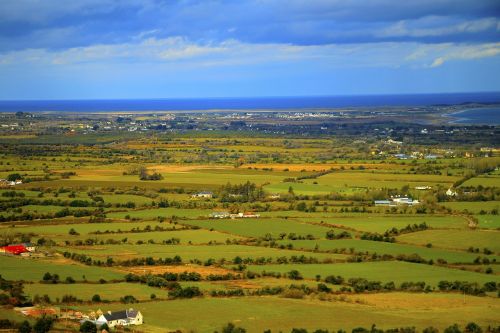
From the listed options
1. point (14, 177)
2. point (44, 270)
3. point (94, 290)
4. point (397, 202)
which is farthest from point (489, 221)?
point (14, 177)

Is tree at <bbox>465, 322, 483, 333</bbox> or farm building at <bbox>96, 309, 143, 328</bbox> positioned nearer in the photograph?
tree at <bbox>465, 322, 483, 333</bbox>

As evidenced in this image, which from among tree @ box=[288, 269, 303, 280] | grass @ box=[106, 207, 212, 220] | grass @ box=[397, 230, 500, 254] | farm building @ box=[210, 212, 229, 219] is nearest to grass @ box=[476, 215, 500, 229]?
grass @ box=[397, 230, 500, 254]

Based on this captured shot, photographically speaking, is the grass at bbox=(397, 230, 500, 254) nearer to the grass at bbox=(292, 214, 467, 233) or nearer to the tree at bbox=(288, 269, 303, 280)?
the grass at bbox=(292, 214, 467, 233)

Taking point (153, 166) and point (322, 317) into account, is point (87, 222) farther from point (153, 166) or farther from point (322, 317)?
point (153, 166)

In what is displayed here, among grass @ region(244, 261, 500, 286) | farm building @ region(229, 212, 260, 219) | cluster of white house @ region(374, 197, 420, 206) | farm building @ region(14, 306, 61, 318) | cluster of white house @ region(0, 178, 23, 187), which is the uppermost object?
cluster of white house @ region(0, 178, 23, 187)

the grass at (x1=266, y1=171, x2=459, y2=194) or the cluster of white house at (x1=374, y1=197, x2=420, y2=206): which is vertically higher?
the grass at (x1=266, y1=171, x2=459, y2=194)

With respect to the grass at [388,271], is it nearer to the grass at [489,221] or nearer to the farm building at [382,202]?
the grass at [489,221]

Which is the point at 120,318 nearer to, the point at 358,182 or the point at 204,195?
the point at 204,195
